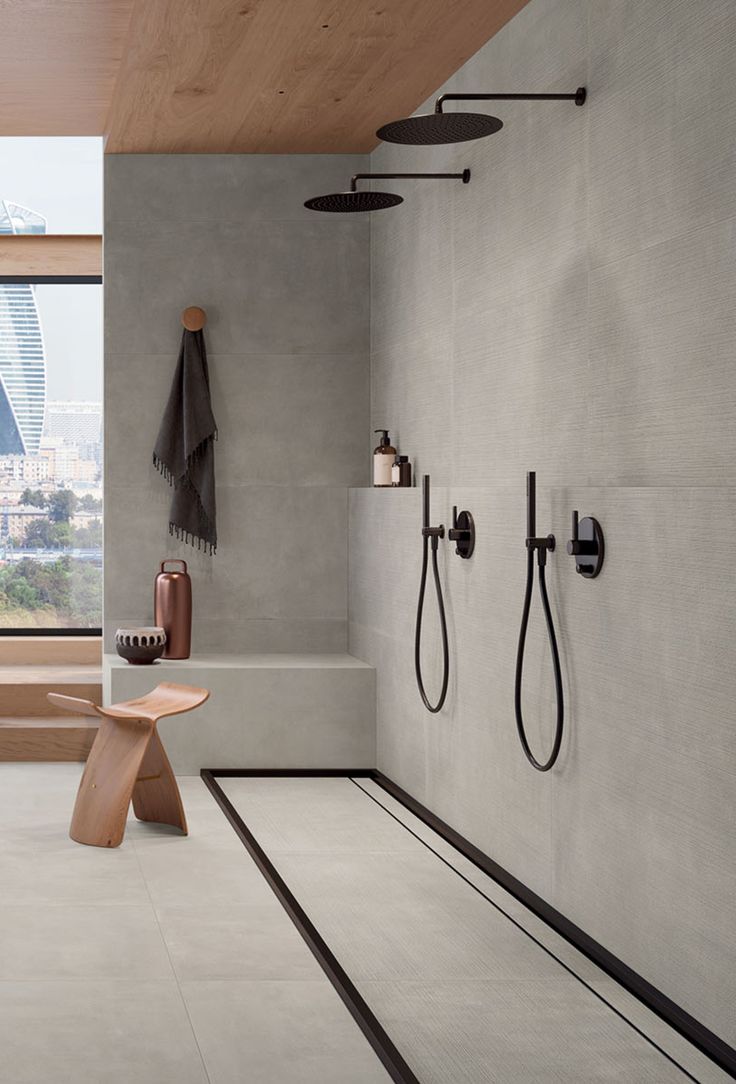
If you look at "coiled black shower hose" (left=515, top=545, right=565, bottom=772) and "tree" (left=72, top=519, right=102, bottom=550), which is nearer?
"coiled black shower hose" (left=515, top=545, right=565, bottom=772)

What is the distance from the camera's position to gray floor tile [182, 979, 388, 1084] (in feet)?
8.97

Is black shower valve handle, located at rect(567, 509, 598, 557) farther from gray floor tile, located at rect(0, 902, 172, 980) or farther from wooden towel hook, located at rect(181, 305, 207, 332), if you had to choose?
wooden towel hook, located at rect(181, 305, 207, 332)

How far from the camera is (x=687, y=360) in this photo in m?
3.04

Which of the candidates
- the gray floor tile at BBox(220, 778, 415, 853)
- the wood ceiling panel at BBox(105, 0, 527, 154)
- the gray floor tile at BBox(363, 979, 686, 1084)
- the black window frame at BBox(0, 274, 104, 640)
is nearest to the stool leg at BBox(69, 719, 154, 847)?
the gray floor tile at BBox(220, 778, 415, 853)

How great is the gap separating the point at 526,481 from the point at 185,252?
2.77 m

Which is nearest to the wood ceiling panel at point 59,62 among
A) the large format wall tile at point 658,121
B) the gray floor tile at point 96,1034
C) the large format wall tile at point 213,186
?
the large format wall tile at point 213,186

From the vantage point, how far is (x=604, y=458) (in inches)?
138

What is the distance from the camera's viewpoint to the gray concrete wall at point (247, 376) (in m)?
6.17

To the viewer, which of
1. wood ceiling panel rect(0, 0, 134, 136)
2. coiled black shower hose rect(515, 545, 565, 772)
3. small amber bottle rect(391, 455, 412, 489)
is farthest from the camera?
small amber bottle rect(391, 455, 412, 489)

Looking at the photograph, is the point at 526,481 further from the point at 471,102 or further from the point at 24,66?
the point at 24,66

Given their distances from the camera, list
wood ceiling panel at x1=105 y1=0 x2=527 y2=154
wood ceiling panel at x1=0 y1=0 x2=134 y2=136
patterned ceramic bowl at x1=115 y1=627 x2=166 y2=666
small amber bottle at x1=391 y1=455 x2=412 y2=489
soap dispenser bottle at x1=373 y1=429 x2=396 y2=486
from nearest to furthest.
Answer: wood ceiling panel at x1=105 y1=0 x2=527 y2=154
wood ceiling panel at x1=0 y1=0 x2=134 y2=136
small amber bottle at x1=391 y1=455 x2=412 y2=489
soap dispenser bottle at x1=373 y1=429 x2=396 y2=486
patterned ceramic bowl at x1=115 y1=627 x2=166 y2=666

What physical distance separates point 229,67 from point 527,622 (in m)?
2.42

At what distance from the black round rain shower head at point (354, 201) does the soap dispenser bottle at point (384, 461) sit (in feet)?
4.26

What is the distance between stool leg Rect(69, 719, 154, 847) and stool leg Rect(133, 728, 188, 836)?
0.23 feet
